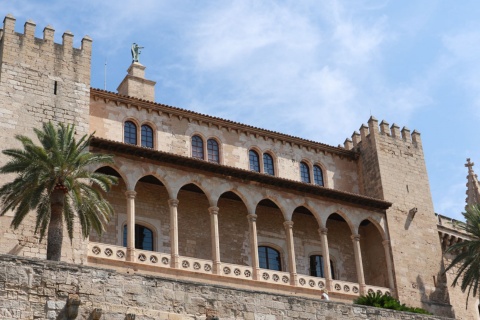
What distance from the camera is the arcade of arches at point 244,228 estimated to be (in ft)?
123

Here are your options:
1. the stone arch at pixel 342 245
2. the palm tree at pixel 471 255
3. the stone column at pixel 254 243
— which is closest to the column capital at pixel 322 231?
the stone arch at pixel 342 245

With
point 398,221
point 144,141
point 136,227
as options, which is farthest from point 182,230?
point 398,221

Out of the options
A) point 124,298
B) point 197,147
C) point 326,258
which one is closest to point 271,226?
point 326,258

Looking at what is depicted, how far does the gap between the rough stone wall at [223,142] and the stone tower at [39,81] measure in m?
2.02

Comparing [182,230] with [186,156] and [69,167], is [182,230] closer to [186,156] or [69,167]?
[186,156]

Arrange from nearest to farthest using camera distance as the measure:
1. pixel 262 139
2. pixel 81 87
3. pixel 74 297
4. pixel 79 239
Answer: pixel 74 297 < pixel 79 239 < pixel 81 87 < pixel 262 139

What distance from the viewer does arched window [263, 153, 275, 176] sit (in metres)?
43.6

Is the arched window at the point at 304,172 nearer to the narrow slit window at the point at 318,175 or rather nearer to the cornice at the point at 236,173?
the narrow slit window at the point at 318,175

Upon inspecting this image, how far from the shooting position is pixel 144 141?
4044 cm

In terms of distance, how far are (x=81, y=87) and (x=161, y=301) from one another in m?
16.5

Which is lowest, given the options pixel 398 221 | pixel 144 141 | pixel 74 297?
pixel 74 297

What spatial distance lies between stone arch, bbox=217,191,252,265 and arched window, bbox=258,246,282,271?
3.23 ft

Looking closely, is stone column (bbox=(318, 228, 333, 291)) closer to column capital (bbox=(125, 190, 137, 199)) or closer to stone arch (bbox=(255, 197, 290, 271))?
stone arch (bbox=(255, 197, 290, 271))

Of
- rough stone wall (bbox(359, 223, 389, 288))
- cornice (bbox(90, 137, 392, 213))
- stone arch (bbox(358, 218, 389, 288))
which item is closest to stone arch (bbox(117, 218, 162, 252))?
cornice (bbox(90, 137, 392, 213))
